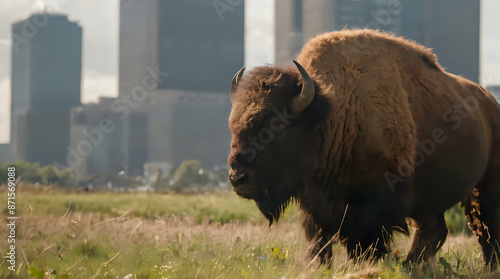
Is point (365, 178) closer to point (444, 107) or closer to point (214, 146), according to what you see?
point (444, 107)

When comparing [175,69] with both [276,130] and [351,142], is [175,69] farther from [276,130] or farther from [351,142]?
[276,130]

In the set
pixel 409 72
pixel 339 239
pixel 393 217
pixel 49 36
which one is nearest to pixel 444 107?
pixel 409 72

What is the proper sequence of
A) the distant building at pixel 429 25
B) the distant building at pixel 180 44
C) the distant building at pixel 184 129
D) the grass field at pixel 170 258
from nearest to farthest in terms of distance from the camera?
the grass field at pixel 170 258 → the distant building at pixel 429 25 → the distant building at pixel 184 129 → the distant building at pixel 180 44

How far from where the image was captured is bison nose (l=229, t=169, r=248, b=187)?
4.39 metres

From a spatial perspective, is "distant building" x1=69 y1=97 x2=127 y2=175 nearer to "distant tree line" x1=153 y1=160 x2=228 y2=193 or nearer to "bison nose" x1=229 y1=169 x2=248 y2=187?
"distant tree line" x1=153 y1=160 x2=228 y2=193

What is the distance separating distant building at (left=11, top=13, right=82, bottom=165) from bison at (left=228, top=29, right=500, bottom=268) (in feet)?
424

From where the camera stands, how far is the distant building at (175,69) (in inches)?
5172

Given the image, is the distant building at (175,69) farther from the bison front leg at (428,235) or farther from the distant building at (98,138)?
the bison front leg at (428,235)

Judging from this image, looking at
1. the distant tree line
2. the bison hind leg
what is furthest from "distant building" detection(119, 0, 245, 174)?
the bison hind leg

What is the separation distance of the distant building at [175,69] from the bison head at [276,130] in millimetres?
124695

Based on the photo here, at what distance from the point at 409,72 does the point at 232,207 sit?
883 centimetres

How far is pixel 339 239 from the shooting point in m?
5.24

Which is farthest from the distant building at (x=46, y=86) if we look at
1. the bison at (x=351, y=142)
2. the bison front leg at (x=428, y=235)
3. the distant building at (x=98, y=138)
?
the bison at (x=351, y=142)

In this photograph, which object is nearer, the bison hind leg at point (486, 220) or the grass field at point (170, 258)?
the grass field at point (170, 258)
